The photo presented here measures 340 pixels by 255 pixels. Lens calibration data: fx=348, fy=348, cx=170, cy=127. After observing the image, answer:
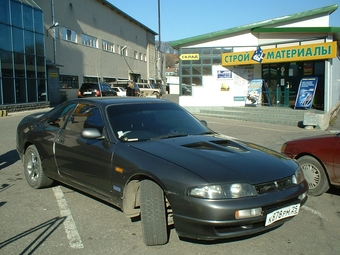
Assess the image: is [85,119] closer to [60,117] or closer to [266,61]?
[60,117]

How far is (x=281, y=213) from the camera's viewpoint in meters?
3.39

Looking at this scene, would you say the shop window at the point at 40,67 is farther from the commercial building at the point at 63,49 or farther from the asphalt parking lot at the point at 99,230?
the asphalt parking lot at the point at 99,230

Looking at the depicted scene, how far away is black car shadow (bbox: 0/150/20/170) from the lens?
734 centimetres

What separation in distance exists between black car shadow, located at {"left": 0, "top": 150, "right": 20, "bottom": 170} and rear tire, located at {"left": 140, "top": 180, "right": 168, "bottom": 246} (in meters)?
4.72

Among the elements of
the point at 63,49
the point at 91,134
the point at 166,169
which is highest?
the point at 63,49

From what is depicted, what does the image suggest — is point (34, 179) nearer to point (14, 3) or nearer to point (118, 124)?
point (118, 124)

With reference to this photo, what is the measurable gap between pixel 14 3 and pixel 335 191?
856 inches

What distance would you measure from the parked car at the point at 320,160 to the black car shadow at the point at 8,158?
18.9ft

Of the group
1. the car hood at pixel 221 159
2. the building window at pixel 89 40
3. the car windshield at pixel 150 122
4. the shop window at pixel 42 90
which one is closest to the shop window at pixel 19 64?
the shop window at pixel 42 90

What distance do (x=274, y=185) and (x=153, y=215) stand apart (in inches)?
48.4

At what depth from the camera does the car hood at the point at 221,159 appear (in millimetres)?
3328

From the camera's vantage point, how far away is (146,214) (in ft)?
11.4

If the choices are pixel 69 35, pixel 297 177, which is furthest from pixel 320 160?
pixel 69 35

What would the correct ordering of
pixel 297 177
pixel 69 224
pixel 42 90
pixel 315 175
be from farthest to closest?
pixel 42 90
pixel 315 175
pixel 69 224
pixel 297 177
